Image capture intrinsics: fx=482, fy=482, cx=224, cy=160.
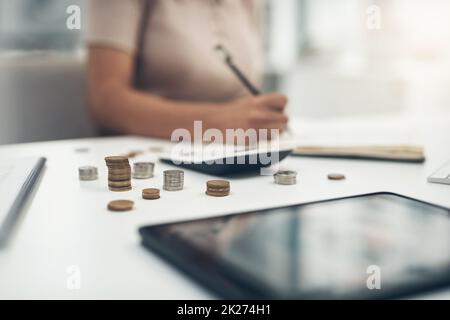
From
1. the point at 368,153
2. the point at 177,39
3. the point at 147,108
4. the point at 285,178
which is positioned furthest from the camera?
the point at 177,39

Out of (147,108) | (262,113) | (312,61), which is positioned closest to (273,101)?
(262,113)

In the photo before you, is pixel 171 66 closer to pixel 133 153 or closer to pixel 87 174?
pixel 133 153

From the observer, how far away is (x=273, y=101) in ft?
2.68

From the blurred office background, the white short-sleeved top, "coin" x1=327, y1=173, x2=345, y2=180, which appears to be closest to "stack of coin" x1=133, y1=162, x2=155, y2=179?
"coin" x1=327, y1=173, x2=345, y2=180

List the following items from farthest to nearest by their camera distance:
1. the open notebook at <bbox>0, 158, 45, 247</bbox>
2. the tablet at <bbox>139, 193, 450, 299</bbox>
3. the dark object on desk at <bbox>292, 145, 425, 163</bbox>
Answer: the dark object on desk at <bbox>292, 145, 425, 163</bbox>, the open notebook at <bbox>0, 158, 45, 247</bbox>, the tablet at <bbox>139, 193, 450, 299</bbox>

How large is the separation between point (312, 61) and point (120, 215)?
3.74 m

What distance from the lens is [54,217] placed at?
1.44 feet

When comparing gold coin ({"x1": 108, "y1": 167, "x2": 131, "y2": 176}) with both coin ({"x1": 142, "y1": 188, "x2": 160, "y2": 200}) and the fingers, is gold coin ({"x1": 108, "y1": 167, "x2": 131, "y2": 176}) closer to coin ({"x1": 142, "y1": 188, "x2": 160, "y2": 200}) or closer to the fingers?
coin ({"x1": 142, "y1": 188, "x2": 160, "y2": 200})

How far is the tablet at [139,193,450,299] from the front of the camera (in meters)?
0.26

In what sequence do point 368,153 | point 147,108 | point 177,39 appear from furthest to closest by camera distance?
point 177,39 < point 147,108 < point 368,153

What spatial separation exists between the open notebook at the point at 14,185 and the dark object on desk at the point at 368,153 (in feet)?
1.25

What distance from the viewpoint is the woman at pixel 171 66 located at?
3.00ft

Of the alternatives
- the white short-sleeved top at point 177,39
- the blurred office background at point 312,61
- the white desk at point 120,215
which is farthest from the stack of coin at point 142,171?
the blurred office background at point 312,61
